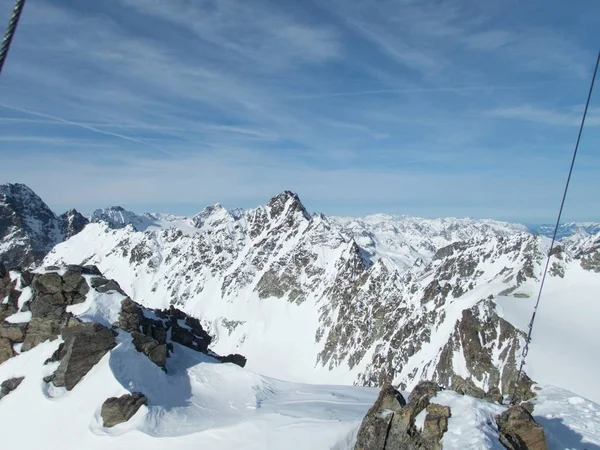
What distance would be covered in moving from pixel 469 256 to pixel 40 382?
7219 inches

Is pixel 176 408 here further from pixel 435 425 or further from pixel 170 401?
pixel 435 425

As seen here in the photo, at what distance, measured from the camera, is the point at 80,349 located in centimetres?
2823

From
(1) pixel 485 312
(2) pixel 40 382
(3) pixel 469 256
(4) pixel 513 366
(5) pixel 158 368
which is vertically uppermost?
(3) pixel 469 256

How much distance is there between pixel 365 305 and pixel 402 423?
97150mm

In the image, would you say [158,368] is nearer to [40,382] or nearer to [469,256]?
[40,382]

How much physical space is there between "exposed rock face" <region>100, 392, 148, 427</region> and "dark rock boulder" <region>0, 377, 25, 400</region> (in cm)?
829

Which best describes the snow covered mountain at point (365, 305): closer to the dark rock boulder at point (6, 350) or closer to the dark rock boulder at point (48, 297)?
the dark rock boulder at point (48, 297)

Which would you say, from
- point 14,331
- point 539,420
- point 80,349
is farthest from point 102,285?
point 539,420

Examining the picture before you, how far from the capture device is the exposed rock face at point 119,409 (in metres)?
24.2

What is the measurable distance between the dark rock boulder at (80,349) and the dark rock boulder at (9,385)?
120 inches

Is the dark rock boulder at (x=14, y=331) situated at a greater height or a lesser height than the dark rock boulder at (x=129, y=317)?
lesser

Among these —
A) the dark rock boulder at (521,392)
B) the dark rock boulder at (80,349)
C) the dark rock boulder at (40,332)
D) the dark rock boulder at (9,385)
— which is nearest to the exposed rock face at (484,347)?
the dark rock boulder at (521,392)

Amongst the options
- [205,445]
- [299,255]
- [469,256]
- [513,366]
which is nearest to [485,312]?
[513,366]

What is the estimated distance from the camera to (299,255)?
15275 cm
